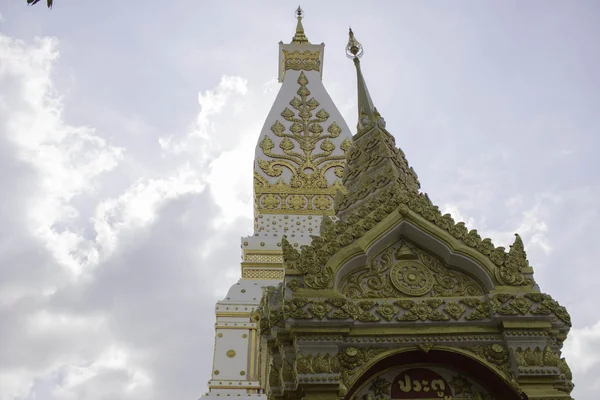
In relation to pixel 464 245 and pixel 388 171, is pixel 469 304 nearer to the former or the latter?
pixel 464 245

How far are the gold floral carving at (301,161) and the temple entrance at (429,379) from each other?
5928 mm

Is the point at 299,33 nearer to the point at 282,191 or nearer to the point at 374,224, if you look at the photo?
the point at 282,191

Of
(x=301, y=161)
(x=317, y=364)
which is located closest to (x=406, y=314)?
(x=317, y=364)

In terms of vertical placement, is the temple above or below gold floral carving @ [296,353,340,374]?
above

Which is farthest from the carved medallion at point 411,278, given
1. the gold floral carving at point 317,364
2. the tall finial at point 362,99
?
the tall finial at point 362,99

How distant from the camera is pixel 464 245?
22.6 ft

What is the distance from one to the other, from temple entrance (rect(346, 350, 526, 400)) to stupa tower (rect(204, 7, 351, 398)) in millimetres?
2606

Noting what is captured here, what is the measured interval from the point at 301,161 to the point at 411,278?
660 centimetres

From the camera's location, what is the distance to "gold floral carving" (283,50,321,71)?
15430 millimetres

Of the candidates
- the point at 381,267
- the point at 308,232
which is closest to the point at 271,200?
the point at 308,232

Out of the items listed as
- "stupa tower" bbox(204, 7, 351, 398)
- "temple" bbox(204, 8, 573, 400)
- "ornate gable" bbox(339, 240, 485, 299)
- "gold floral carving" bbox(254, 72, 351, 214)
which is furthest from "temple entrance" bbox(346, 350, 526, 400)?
"gold floral carving" bbox(254, 72, 351, 214)

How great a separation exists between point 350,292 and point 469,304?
1187mm

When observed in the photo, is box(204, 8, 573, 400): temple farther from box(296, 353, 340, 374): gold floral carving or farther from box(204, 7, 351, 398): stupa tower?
box(204, 7, 351, 398): stupa tower

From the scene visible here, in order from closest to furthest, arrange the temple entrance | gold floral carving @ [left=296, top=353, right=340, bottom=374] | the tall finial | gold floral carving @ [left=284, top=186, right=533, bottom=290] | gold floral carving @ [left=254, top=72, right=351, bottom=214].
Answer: gold floral carving @ [left=296, top=353, right=340, bottom=374] < the temple entrance < gold floral carving @ [left=284, top=186, right=533, bottom=290] < the tall finial < gold floral carving @ [left=254, top=72, right=351, bottom=214]
